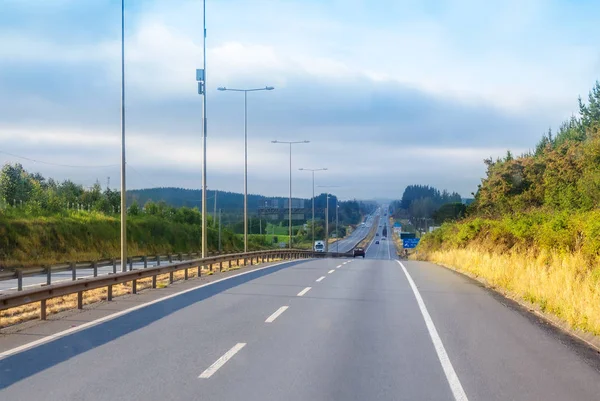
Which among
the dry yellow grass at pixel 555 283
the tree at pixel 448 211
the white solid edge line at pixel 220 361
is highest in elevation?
the tree at pixel 448 211

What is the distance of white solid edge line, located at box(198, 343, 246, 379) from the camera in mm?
8383

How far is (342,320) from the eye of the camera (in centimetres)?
1323

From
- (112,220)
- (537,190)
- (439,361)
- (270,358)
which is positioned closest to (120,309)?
(270,358)

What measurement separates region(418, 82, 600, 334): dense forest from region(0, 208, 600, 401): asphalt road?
3.59 ft

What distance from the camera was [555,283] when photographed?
1558 cm

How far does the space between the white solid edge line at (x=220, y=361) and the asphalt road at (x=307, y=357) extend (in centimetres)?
2

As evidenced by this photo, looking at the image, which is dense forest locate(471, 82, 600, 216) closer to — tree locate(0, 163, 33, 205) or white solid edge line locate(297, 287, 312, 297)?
white solid edge line locate(297, 287, 312, 297)

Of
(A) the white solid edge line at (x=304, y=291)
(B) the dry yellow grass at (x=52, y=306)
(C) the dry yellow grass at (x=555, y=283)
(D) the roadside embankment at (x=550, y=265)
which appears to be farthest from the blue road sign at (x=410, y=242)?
(A) the white solid edge line at (x=304, y=291)

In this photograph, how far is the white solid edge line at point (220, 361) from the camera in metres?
8.38

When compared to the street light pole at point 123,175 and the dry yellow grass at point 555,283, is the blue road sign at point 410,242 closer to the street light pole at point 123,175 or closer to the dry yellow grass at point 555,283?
the dry yellow grass at point 555,283

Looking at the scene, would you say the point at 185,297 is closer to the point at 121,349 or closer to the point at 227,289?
the point at 227,289

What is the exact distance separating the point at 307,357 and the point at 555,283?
8447mm

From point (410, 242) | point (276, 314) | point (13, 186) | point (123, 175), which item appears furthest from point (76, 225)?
point (410, 242)

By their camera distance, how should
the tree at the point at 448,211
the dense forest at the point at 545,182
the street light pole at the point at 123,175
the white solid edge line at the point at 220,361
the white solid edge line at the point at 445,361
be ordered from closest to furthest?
the white solid edge line at the point at 445,361
the white solid edge line at the point at 220,361
the street light pole at the point at 123,175
the dense forest at the point at 545,182
the tree at the point at 448,211
